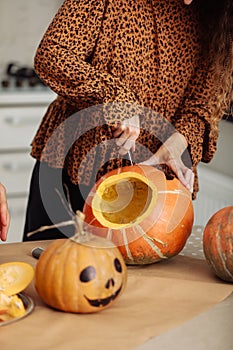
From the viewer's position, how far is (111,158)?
4.88 ft

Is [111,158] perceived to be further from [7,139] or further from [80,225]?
[7,139]

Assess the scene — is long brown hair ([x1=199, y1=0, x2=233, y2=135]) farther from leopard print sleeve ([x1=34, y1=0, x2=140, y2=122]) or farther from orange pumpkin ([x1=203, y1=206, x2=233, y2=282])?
orange pumpkin ([x1=203, y1=206, x2=233, y2=282])

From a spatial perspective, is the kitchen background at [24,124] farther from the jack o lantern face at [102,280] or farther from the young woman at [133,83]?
the jack o lantern face at [102,280]

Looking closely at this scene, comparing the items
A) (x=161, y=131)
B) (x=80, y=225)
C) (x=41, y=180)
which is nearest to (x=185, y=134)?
(x=161, y=131)

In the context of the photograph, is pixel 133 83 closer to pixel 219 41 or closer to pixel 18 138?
pixel 219 41

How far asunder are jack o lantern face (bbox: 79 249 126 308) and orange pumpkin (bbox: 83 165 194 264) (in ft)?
0.66

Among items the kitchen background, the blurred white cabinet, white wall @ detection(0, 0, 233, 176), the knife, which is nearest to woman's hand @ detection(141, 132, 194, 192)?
the knife

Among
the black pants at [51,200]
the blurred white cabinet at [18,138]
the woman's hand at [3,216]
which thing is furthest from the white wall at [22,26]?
the woman's hand at [3,216]

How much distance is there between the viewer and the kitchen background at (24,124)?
8.49 ft

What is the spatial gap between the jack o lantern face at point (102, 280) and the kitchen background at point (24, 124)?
1.53m

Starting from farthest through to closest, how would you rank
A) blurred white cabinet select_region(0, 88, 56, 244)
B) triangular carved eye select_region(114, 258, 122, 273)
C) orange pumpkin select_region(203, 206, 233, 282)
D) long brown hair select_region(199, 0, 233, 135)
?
blurred white cabinet select_region(0, 88, 56, 244), long brown hair select_region(199, 0, 233, 135), orange pumpkin select_region(203, 206, 233, 282), triangular carved eye select_region(114, 258, 122, 273)

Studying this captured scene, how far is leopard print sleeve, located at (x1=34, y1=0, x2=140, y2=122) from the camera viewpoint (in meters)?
1.39

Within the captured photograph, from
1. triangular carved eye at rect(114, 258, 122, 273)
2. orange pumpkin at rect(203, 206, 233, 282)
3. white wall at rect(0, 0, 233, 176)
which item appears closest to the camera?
triangular carved eye at rect(114, 258, 122, 273)

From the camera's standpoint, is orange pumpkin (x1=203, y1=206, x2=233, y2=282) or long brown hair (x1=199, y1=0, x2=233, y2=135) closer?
orange pumpkin (x1=203, y1=206, x2=233, y2=282)
